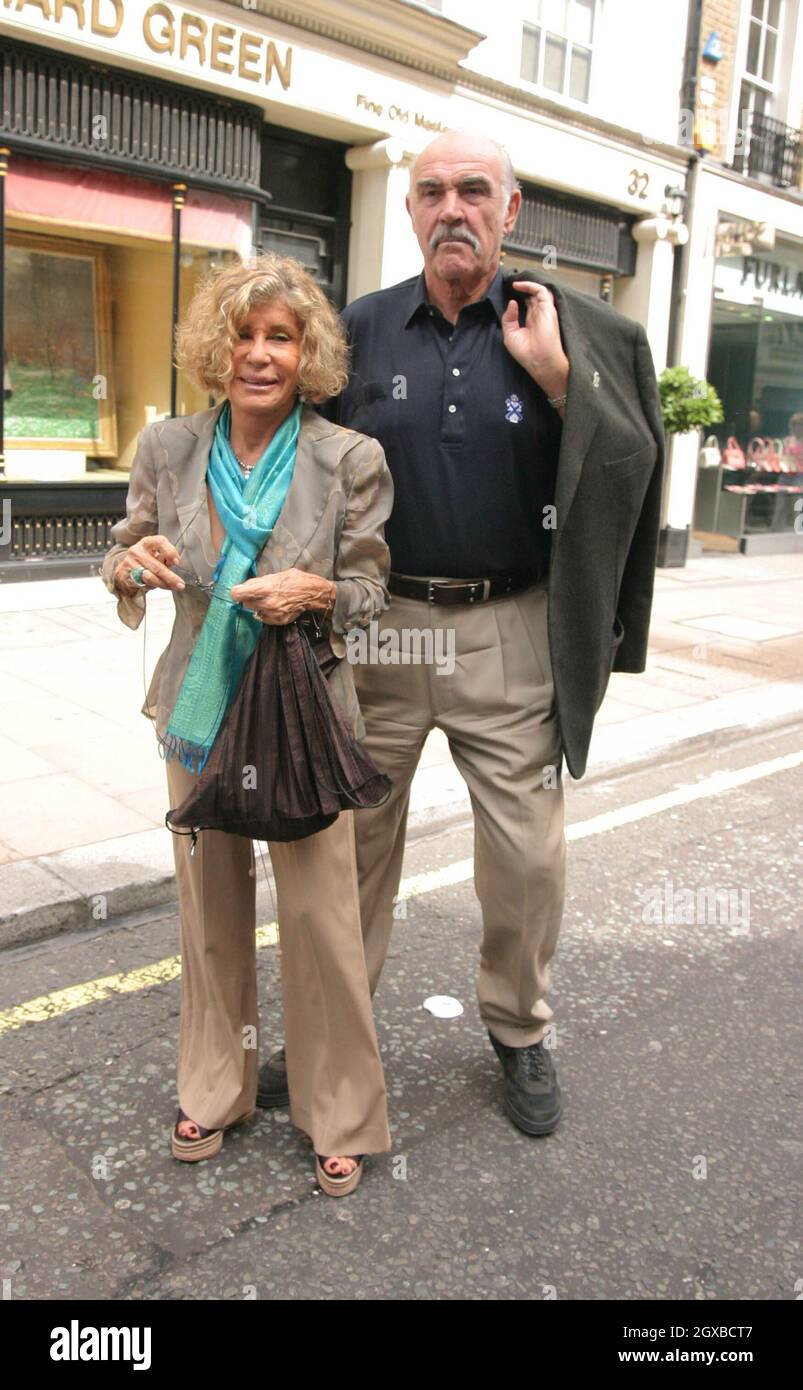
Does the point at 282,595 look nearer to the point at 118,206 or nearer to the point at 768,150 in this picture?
the point at 118,206

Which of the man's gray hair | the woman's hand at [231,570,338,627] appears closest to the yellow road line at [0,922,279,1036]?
the woman's hand at [231,570,338,627]

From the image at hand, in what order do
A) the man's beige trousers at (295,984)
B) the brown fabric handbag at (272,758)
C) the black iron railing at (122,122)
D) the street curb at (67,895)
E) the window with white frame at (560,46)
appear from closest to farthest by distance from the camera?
the brown fabric handbag at (272,758) → the man's beige trousers at (295,984) → the street curb at (67,895) → the black iron railing at (122,122) → the window with white frame at (560,46)

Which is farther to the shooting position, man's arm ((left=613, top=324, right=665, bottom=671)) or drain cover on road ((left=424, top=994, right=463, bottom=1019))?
drain cover on road ((left=424, top=994, right=463, bottom=1019))

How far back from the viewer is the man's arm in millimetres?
2959

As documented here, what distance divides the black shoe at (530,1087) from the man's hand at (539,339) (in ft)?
5.25

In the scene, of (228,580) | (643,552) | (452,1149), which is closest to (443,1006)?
(452,1149)

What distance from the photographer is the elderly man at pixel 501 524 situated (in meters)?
2.82

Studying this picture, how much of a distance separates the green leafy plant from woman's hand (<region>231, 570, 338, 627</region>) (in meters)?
11.4

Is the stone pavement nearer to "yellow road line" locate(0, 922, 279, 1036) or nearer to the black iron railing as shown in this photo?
"yellow road line" locate(0, 922, 279, 1036)

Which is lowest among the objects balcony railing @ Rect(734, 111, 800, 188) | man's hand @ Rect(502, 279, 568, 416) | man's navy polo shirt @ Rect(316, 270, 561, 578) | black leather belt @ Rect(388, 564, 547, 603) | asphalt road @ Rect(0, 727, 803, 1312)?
asphalt road @ Rect(0, 727, 803, 1312)

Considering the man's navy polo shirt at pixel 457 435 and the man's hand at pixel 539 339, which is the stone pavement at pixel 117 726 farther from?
the man's hand at pixel 539 339

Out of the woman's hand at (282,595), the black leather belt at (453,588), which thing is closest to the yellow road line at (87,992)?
the black leather belt at (453,588)

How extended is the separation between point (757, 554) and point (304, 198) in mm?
8402
